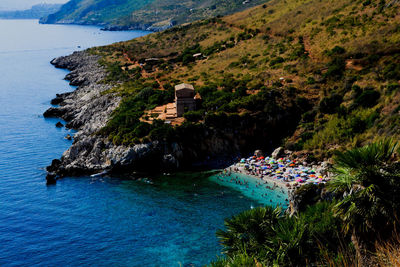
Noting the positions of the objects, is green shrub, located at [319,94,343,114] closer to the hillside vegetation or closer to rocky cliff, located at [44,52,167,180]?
the hillside vegetation

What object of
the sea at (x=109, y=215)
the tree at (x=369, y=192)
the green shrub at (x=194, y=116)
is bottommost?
the sea at (x=109, y=215)

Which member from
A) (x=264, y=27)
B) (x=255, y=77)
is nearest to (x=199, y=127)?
(x=255, y=77)

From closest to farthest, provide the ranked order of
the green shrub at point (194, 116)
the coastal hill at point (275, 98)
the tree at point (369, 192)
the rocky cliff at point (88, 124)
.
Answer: the tree at point (369, 192)
the coastal hill at point (275, 98)
the rocky cliff at point (88, 124)
the green shrub at point (194, 116)

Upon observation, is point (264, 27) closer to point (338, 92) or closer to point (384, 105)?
point (338, 92)

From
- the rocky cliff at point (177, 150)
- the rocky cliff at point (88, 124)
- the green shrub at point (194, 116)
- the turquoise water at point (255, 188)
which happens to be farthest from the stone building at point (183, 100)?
the turquoise water at point (255, 188)

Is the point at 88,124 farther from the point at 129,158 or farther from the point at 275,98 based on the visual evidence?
the point at 275,98

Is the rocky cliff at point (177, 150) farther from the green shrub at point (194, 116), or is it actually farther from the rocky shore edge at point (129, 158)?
the green shrub at point (194, 116)

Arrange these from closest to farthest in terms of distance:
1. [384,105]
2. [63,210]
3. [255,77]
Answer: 1. [63,210]
2. [384,105]
3. [255,77]
